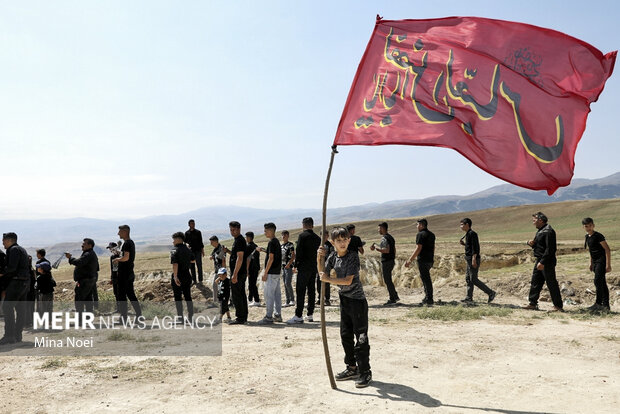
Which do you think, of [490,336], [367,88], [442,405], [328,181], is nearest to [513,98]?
[367,88]

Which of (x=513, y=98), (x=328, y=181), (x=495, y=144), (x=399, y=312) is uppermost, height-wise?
Answer: (x=513, y=98)

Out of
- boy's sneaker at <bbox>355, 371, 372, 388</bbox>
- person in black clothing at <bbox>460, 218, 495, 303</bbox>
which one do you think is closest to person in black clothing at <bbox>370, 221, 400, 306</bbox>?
person in black clothing at <bbox>460, 218, 495, 303</bbox>

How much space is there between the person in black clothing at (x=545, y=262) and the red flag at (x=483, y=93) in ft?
17.2

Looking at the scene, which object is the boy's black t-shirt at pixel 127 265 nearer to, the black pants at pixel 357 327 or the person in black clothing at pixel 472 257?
the black pants at pixel 357 327

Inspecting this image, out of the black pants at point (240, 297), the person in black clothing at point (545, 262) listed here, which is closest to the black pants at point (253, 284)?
the black pants at point (240, 297)

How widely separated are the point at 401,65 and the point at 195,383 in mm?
5129

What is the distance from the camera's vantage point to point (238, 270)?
9.71m

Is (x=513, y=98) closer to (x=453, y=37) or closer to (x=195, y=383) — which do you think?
(x=453, y=37)

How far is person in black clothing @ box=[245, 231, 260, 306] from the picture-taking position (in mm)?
10855

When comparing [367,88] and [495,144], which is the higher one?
[367,88]

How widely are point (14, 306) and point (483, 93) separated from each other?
8892 millimetres

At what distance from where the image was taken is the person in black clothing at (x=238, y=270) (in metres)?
9.68

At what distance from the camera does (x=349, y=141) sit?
6.12m

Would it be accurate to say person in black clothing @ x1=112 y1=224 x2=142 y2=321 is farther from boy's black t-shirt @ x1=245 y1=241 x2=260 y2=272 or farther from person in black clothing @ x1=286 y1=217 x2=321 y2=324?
person in black clothing @ x1=286 y1=217 x2=321 y2=324
